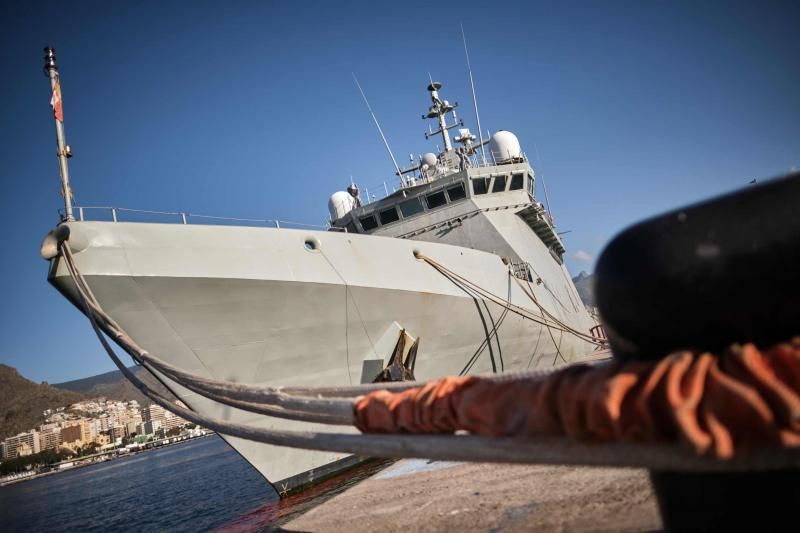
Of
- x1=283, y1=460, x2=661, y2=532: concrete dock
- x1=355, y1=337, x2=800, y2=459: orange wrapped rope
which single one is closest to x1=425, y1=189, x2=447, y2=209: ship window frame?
x1=283, y1=460, x2=661, y2=532: concrete dock

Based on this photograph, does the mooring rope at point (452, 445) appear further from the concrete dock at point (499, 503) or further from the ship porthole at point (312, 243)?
the ship porthole at point (312, 243)

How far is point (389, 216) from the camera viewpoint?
44.2 feet

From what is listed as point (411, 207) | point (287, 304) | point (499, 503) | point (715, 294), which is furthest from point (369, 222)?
point (715, 294)

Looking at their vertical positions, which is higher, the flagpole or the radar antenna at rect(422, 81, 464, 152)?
the radar antenna at rect(422, 81, 464, 152)

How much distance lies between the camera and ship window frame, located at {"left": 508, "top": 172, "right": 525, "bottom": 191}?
566 inches

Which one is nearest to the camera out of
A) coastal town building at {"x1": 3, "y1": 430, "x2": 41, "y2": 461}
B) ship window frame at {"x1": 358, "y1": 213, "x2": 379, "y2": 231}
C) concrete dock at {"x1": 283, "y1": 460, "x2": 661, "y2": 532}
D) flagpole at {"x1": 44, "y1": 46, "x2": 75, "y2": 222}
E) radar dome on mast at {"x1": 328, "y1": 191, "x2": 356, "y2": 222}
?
concrete dock at {"x1": 283, "y1": 460, "x2": 661, "y2": 532}

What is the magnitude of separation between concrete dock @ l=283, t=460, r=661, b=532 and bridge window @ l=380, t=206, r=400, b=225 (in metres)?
9.89

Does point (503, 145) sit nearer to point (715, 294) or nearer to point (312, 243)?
point (312, 243)

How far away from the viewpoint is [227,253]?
6750 mm

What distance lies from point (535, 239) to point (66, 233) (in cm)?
1356

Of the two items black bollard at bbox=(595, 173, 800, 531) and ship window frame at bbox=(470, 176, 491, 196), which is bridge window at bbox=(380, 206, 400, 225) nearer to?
ship window frame at bbox=(470, 176, 491, 196)

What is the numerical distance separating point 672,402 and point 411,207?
41.7 ft

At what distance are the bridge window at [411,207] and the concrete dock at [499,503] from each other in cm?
981

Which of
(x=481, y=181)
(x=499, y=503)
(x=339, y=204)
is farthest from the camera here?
(x=339, y=204)
